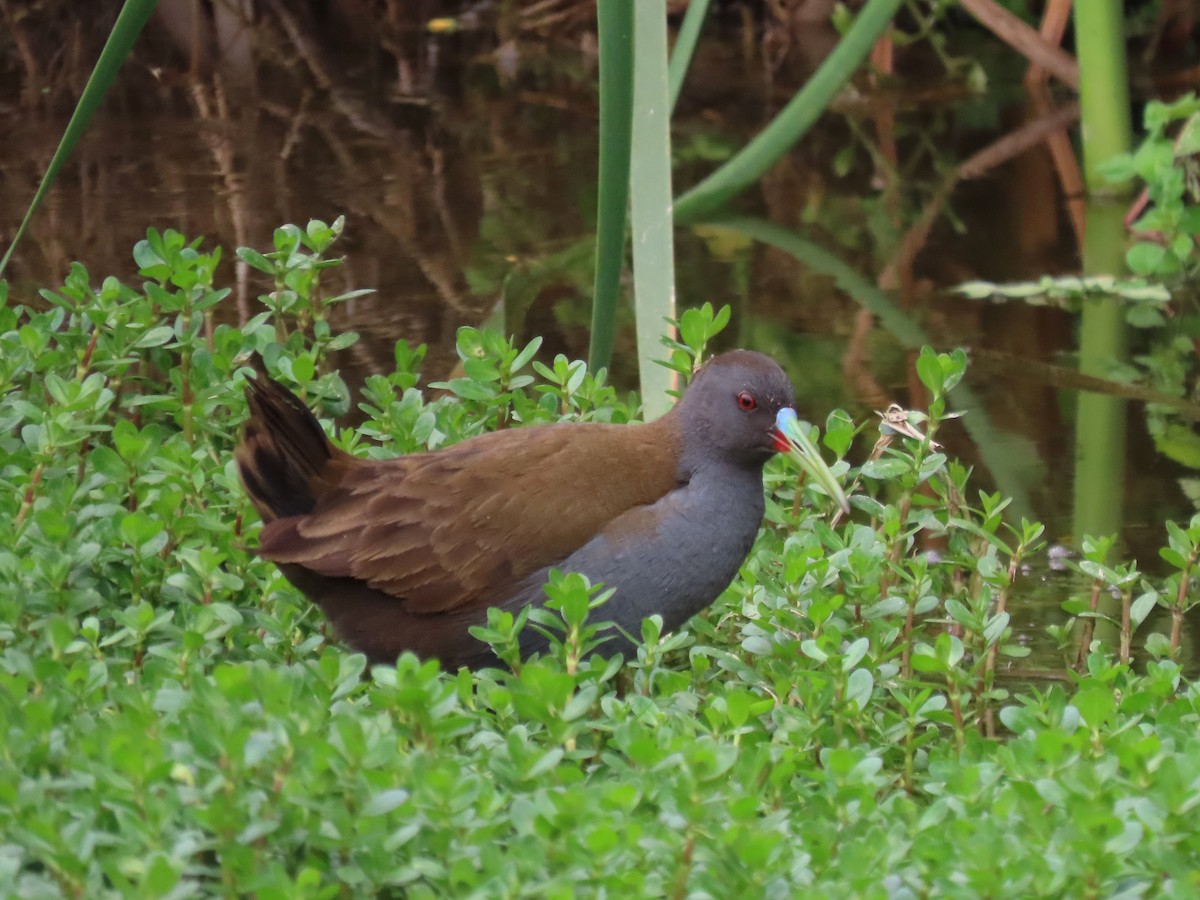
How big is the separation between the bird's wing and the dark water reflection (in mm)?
1125

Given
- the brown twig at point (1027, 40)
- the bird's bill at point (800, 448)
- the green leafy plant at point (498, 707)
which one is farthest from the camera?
the brown twig at point (1027, 40)

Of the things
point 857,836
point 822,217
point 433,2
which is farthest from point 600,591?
point 433,2

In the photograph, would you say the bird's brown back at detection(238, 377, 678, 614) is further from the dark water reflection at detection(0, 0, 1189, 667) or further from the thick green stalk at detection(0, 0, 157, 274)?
the dark water reflection at detection(0, 0, 1189, 667)

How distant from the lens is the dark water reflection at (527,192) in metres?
5.13

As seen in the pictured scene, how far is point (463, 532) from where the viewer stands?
3068 millimetres

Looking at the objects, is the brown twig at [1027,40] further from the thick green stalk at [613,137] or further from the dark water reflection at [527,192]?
the thick green stalk at [613,137]

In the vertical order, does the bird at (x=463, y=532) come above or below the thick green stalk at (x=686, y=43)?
below

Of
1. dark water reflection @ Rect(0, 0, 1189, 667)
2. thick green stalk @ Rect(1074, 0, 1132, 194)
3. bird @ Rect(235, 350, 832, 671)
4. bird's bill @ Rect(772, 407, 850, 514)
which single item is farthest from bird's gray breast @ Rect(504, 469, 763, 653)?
thick green stalk @ Rect(1074, 0, 1132, 194)

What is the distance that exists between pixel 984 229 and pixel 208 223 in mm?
2582

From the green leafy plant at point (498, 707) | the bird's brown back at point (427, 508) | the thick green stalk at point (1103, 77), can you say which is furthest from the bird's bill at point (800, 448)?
the thick green stalk at point (1103, 77)

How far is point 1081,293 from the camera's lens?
5.68m

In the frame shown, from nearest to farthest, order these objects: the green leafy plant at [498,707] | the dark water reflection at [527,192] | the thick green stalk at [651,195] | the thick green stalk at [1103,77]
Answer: the green leafy plant at [498,707]
the thick green stalk at [651,195]
the dark water reflection at [527,192]
the thick green stalk at [1103,77]

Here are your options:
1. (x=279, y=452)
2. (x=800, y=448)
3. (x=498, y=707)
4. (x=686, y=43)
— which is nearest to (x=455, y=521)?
(x=279, y=452)

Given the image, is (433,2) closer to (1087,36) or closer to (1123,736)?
(1087,36)
